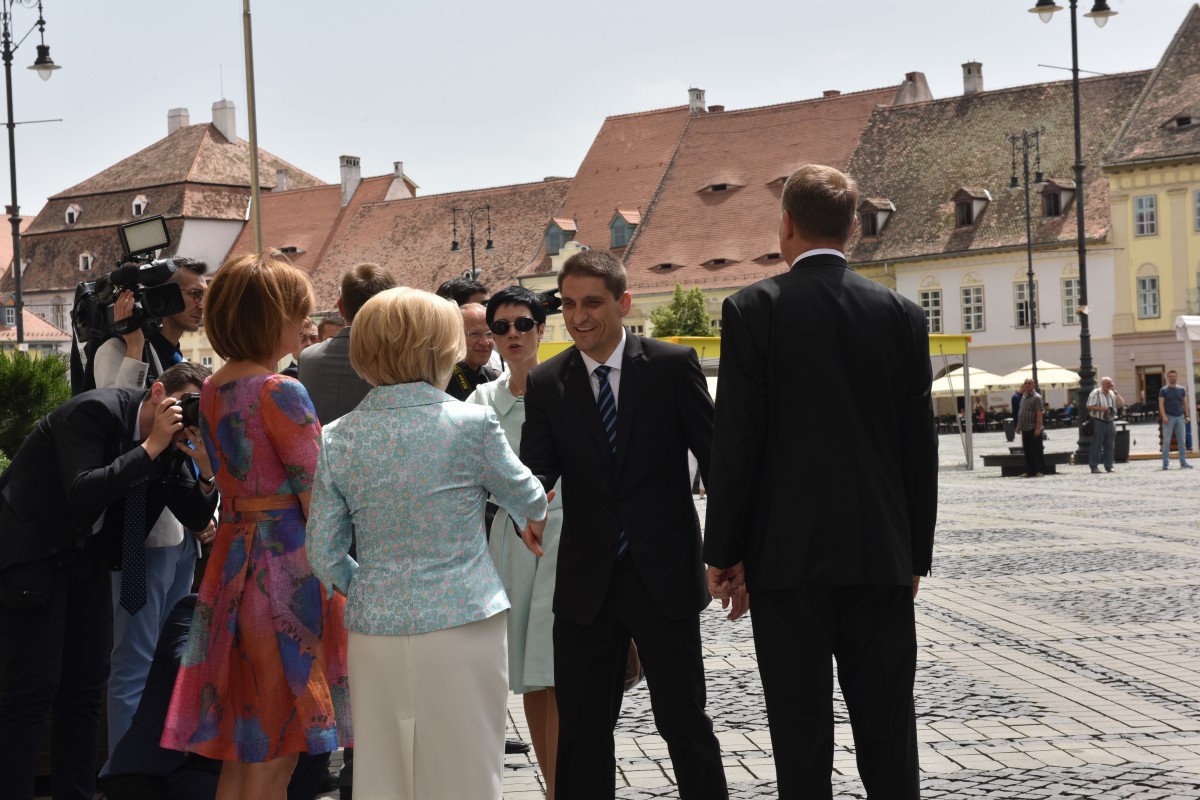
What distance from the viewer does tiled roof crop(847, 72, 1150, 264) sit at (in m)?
63.5

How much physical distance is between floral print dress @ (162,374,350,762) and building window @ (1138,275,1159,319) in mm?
60725

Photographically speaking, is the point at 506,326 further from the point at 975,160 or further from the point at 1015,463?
the point at 975,160

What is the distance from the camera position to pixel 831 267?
4520 mm

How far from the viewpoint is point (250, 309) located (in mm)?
4547

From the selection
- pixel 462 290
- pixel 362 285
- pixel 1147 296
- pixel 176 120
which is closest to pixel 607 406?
pixel 362 285

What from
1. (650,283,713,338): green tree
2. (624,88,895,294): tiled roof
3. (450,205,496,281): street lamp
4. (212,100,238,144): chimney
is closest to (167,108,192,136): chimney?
(212,100,238,144): chimney

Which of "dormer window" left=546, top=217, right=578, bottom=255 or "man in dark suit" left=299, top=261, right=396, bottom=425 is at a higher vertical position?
"dormer window" left=546, top=217, right=578, bottom=255

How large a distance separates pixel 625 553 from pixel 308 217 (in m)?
82.9

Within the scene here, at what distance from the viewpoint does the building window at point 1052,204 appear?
62.1 m

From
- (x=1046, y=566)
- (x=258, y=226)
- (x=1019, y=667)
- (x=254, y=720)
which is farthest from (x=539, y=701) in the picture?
(x=258, y=226)

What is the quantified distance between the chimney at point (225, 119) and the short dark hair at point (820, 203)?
8909cm

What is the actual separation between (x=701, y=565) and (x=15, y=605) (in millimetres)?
2216

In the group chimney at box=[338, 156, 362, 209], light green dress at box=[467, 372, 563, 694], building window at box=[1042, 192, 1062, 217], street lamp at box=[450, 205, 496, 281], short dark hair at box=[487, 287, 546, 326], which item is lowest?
light green dress at box=[467, 372, 563, 694]

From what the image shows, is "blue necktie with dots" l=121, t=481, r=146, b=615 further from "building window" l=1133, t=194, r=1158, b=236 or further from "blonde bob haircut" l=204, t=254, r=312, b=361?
"building window" l=1133, t=194, r=1158, b=236
